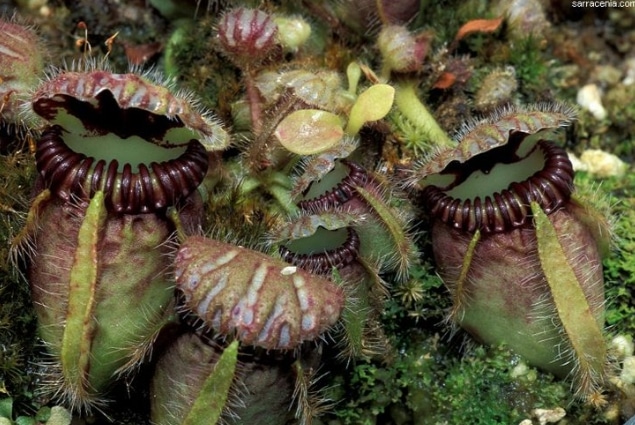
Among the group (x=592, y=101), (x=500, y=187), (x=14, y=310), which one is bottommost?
(x=14, y=310)

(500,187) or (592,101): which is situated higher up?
(500,187)

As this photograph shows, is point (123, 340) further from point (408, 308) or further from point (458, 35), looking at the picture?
point (458, 35)

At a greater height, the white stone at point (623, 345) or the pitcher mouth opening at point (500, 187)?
the pitcher mouth opening at point (500, 187)

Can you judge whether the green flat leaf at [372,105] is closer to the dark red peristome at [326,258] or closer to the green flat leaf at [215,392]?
the dark red peristome at [326,258]

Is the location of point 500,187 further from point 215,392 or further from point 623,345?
point 215,392

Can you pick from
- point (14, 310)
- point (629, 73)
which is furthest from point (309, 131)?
point (629, 73)

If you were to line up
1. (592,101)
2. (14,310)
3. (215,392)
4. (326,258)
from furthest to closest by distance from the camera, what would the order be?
(592,101) < (14,310) < (326,258) < (215,392)

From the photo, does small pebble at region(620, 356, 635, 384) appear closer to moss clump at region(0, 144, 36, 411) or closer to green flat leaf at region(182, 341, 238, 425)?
green flat leaf at region(182, 341, 238, 425)

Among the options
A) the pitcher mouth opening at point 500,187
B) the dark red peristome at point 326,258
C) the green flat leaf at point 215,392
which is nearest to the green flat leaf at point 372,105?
the pitcher mouth opening at point 500,187

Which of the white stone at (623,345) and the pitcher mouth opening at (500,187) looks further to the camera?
the white stone at (623,345)

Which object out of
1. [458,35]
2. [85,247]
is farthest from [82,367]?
[458,35]
